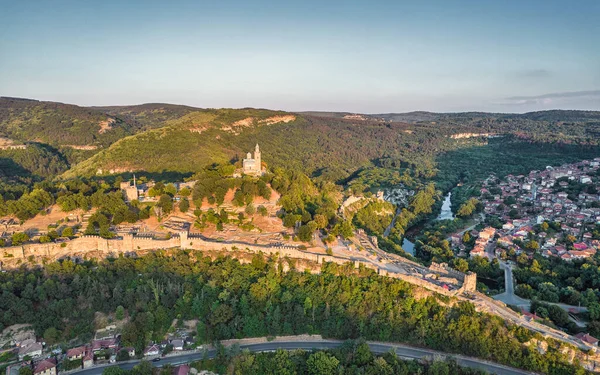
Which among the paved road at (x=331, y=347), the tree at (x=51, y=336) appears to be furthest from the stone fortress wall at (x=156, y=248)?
the tree at (x=51, y=336)

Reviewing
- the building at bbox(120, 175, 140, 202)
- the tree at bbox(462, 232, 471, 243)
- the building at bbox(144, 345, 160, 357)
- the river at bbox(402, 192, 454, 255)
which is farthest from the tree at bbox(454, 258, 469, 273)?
the building at bbox(120, 175, 140, 202)

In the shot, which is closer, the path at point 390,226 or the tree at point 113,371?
the tree at point 113,371

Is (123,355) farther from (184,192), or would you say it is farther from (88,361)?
(184,192)

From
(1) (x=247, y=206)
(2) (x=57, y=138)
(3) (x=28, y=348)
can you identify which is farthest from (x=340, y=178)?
(2) (x=57, y=138)

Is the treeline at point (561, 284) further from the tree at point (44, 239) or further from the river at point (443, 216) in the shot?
the tree at point (44, 239)

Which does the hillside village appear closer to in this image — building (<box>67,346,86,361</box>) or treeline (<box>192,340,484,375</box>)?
treeline (<box>192,340,484,375</box>)
